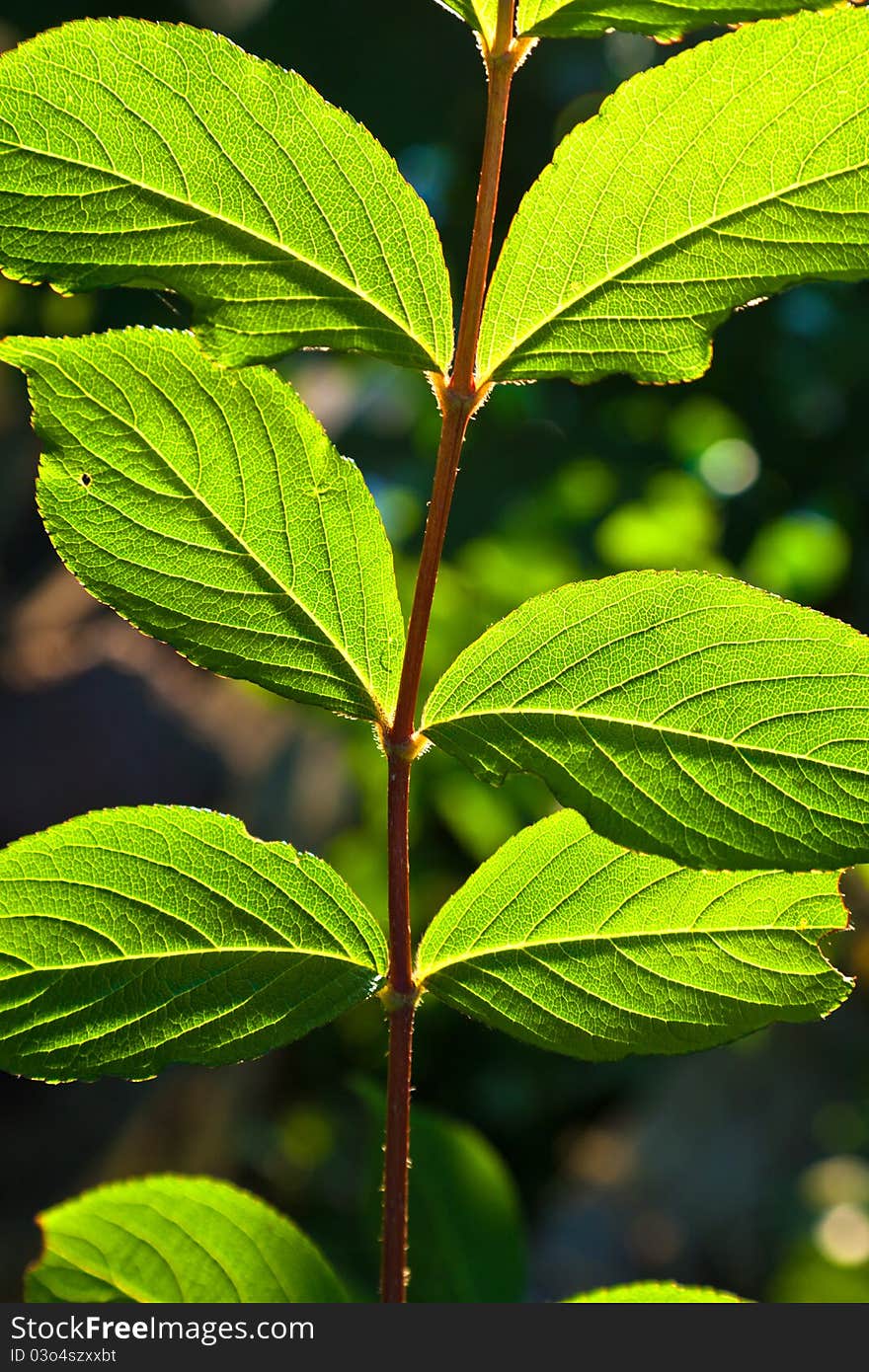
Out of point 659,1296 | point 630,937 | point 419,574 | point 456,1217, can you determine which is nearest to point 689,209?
point 419,574

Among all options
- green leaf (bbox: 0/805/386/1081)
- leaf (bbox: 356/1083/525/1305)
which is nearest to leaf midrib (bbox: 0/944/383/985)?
green leaf (bbox: 0/805/386/1081)

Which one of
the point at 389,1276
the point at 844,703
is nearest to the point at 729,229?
the point at 844,703

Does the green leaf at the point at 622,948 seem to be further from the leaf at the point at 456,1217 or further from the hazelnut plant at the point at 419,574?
the leaf at the point at 456,1217

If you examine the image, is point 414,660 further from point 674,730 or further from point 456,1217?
point 456,1217

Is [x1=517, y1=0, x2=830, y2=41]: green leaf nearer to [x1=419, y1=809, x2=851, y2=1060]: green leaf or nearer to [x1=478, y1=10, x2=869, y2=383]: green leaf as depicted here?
[x1=478, y1=10, x2=869, y2=383]: green leaf

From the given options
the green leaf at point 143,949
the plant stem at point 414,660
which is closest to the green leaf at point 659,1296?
the plant stem at point 414,660

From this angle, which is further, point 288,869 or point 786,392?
point 786,392

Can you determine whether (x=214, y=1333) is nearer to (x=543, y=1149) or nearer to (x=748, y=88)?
(x=748, y=88)
